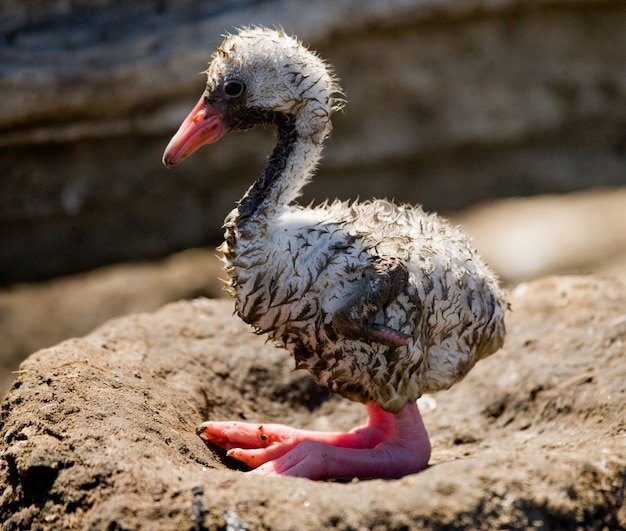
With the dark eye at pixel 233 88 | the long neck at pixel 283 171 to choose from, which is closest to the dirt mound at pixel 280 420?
the long neck at pixel 283 171

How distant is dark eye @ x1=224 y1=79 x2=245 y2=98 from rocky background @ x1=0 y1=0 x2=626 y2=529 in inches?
48.9

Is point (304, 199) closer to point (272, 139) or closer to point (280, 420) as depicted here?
point (272, 139)

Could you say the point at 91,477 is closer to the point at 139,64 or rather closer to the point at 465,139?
the point at 139,64

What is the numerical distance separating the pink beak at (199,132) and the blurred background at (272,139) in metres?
3.52

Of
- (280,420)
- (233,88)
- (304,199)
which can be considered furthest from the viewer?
(304,199)

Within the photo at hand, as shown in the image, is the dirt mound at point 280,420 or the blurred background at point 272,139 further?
the blurred background at point 272,139

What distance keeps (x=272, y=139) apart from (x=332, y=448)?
15.3 feet

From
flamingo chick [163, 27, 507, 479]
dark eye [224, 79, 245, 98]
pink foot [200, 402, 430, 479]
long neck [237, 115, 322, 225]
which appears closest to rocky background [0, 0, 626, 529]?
pink foot [200, 402, 430, 479]

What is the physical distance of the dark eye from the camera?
3.26 meters

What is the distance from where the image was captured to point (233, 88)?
328 cm

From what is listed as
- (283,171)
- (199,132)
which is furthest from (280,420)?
(199,132)

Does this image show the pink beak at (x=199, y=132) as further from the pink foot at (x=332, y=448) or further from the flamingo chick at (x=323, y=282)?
the pink foot at (x=332, y=448)

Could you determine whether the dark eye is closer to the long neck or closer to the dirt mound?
the long neck

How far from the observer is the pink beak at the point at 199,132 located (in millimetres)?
3314
